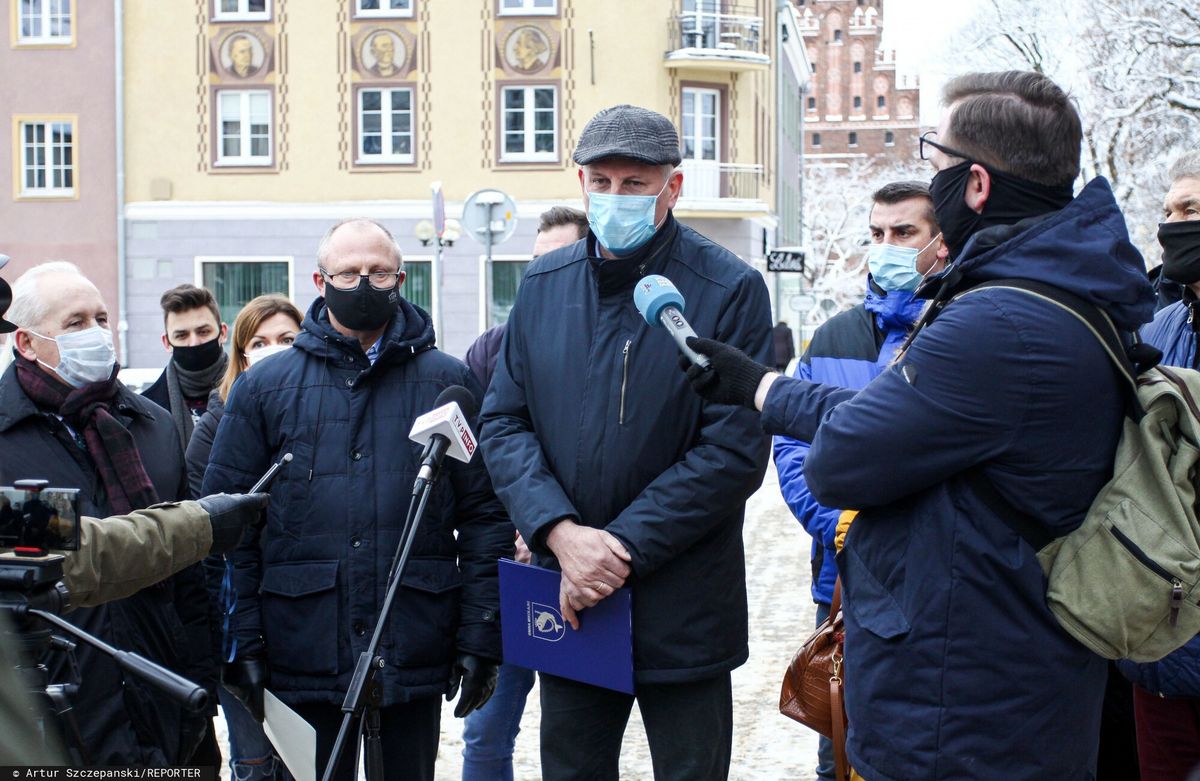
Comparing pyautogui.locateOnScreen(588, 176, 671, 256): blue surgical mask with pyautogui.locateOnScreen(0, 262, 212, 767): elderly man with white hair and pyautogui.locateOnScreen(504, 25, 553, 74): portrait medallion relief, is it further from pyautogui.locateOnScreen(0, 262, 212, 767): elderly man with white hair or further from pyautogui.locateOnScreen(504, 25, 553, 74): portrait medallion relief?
pyautogui.locateOnScreen(504, 25, 553, 74): portrait medallion relief

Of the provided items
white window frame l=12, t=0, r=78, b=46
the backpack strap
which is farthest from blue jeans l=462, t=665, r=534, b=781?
white window frame l=12, t=0, r=78, b=46

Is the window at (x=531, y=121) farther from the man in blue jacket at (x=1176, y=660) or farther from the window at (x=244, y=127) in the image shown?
the man in blue jacket at (x=1176, y=660)

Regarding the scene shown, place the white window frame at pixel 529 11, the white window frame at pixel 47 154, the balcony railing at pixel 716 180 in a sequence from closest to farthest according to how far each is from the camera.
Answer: the white window frame at pixel 529 11 → the white window frame at pixel 47 154 → the balcony railing at pixel 716 180

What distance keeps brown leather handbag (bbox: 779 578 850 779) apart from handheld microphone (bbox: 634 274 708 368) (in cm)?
95

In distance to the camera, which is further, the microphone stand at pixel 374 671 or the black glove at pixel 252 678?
the black glove at pixel 252 678

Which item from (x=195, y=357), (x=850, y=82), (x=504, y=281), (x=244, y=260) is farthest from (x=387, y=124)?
(x=850, y=82)

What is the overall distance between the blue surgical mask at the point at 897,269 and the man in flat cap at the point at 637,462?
95 centimetres

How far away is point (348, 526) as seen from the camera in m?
4.11

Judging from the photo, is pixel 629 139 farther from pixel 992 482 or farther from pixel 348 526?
pixel 992 482

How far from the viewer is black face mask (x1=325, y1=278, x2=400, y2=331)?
434 centimetres

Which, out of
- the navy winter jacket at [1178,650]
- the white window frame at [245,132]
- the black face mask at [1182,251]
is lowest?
the navy winter jacket at [1178,650]

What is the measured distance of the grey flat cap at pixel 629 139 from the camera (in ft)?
13.0

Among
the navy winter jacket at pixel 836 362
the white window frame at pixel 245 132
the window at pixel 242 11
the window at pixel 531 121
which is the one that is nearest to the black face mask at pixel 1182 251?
the navy winter jacket at pixel 836 362

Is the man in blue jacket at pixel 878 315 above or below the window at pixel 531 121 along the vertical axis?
below
